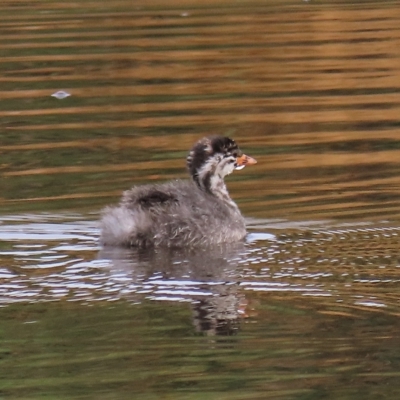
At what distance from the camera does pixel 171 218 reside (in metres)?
10.1

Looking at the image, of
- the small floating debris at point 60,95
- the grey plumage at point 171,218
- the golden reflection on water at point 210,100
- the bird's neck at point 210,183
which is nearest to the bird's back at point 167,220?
the grey plumage at point 171,218

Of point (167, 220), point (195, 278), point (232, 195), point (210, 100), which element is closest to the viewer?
A: point (195, 278)

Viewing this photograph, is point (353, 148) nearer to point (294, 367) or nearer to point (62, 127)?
point (62, 127)

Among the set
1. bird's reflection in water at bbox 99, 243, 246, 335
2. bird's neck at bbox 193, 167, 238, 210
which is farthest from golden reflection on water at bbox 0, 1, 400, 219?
bird's reflection in water at bbox 99, 243, 246, 335

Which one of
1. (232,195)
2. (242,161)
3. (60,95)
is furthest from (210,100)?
(242,161)

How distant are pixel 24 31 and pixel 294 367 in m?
16.0

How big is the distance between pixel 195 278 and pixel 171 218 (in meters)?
1.30

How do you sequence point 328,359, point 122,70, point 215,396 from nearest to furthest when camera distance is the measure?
1. point 215,396
2. point 328,359
3. point 122,70

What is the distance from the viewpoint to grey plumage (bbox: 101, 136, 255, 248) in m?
9.95

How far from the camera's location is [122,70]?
18922 millimetres

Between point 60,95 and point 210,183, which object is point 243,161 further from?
point 60,95

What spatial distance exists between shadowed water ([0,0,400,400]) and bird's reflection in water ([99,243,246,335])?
0.02m

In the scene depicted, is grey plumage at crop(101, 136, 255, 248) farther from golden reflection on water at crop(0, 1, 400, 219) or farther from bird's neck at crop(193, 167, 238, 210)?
golden reflection on water at crop(0, 1, 400, 219)

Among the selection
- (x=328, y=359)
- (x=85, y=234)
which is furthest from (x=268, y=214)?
(x=328, y=359)
